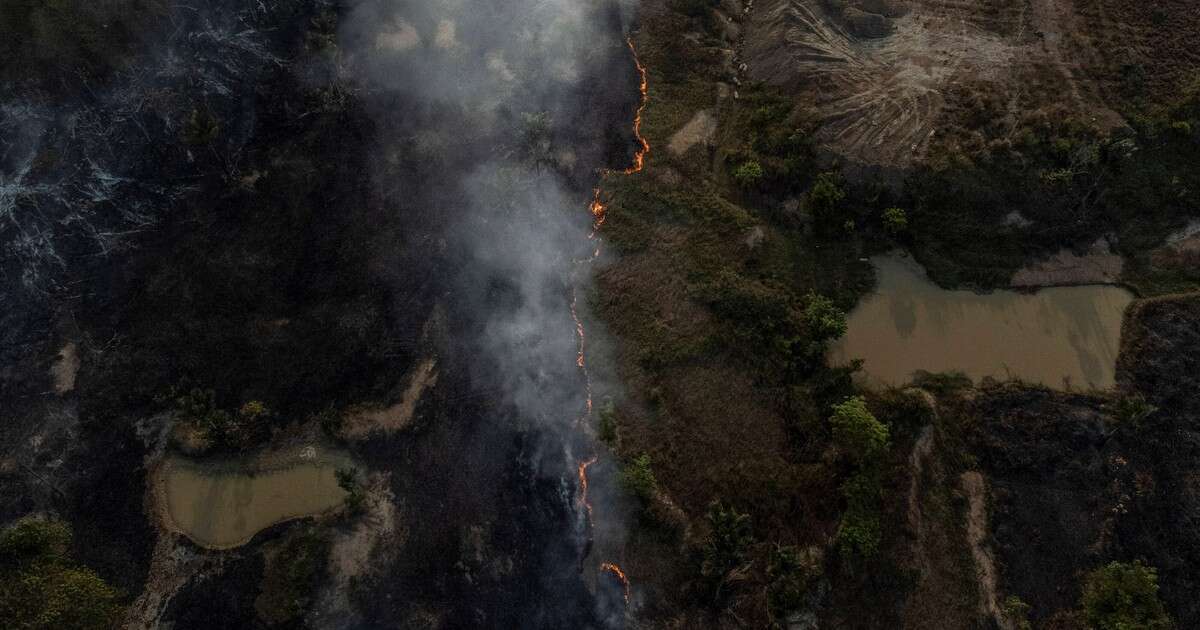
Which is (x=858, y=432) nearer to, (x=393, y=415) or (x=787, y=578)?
(x=787, y=578)

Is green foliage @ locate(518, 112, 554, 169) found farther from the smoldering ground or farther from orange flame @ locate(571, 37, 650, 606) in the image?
orange flame @ locate(571, 37, 650, 606)

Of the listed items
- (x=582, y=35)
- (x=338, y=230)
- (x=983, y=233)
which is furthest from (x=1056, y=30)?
(x=338, y=230)

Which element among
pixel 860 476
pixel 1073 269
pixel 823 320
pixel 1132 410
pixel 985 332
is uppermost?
pixel 823 320

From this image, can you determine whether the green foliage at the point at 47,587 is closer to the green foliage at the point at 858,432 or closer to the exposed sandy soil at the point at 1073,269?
the green foliage at the point at 858,432

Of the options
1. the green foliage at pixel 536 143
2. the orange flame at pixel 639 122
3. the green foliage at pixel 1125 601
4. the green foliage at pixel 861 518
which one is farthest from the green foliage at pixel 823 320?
the green foliage at pixel 536 143

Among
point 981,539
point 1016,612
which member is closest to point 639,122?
point 981,539

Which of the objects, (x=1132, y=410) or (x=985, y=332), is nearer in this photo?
(x=1132, y=410)

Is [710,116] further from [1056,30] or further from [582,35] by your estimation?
[1056,30]
